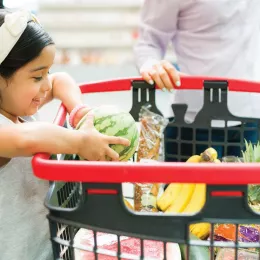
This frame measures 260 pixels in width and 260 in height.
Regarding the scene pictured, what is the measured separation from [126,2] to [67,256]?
12.1 ft

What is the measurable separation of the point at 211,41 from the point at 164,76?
341 mm

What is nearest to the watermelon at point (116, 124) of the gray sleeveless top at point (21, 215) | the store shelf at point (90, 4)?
the gray sleeveless top at point (21, 215)

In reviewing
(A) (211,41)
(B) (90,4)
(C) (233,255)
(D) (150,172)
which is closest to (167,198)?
(C) (233,255)

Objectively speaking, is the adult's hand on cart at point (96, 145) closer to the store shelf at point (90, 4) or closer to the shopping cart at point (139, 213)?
the shopping cart at point (139, 213)

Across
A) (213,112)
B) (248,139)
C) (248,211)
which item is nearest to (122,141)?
(248,211)

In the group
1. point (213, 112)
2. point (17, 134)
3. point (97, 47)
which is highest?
point (17, 134)

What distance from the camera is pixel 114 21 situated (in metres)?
4.51

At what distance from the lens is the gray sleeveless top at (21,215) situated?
3.52 feet

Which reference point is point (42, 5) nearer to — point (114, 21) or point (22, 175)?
point (114, 21)

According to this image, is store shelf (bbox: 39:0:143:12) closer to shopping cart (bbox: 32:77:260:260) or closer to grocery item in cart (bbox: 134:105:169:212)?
grocery item in cart (bbox: 134:105:169:212)

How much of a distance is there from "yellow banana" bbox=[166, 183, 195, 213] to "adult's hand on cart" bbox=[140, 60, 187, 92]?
30 centimetres

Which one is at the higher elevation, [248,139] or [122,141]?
[122,141]

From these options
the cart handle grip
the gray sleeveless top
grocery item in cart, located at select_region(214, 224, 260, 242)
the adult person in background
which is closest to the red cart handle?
the gray sleeveless top

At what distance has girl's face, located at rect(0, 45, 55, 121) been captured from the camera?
1.14 metres
